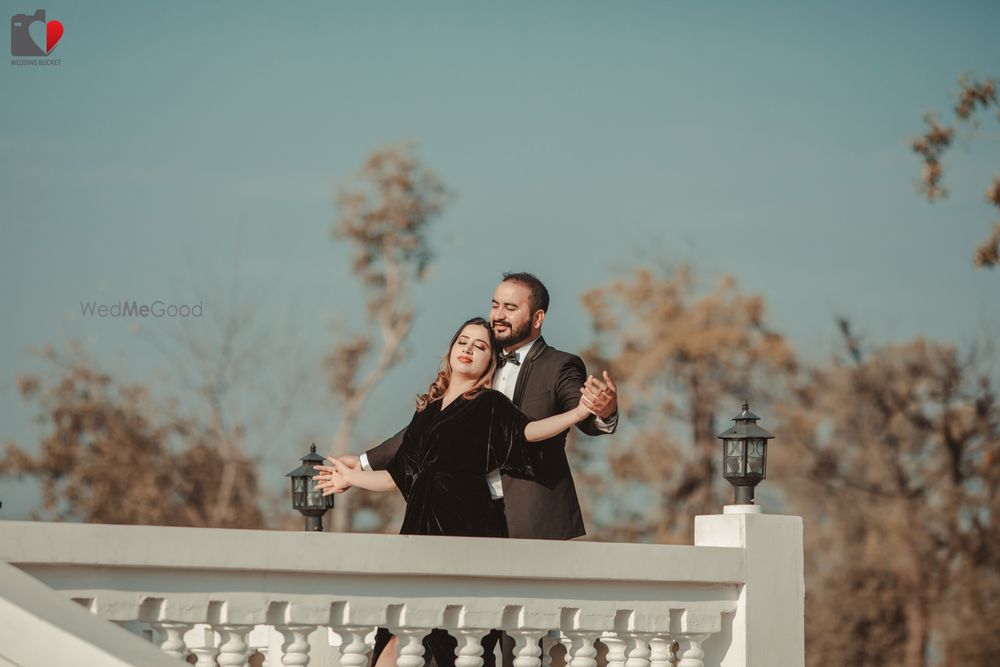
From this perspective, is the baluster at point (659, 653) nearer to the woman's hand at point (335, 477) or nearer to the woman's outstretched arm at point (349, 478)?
the woman's outstretched arm at point (349, 478)

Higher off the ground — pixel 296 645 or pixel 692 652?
pixel 692 652

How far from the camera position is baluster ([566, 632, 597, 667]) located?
4.43m

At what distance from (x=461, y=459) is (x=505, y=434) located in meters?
0.16

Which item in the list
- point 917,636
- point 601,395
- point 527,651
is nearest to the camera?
point 527,651

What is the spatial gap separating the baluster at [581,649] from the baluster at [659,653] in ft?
0.78

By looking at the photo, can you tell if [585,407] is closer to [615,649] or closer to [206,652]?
[615,649]

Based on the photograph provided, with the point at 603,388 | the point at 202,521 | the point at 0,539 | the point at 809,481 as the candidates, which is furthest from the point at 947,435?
the point at 0,539

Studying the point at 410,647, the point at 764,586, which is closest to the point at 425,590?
the point at 410,647

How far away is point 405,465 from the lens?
491 centimetres

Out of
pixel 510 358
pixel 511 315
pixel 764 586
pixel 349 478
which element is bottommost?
pixel 764 586

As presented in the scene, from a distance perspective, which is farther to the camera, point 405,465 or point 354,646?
point 405,465

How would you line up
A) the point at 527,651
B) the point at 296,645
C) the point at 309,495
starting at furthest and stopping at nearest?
the point at 309,495
the point at 527,651
the point at 296,645

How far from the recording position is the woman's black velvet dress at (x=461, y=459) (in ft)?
15.7

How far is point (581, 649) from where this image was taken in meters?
4.45
